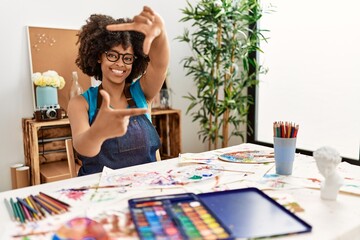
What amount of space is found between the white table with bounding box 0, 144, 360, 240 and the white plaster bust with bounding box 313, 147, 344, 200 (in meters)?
0.02

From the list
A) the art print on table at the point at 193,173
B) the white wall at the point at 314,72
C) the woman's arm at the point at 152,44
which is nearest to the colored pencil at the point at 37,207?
the art print on table at the point at 193,173

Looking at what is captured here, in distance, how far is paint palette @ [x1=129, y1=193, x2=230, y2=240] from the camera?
A: 636 mm

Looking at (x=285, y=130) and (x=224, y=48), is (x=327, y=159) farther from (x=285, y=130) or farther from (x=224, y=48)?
(x=224, y=48)

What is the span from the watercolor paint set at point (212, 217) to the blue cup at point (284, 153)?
226 mm

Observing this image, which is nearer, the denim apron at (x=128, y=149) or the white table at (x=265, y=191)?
the white table at (x=265, y=191)

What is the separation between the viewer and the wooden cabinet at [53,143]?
2.18 m

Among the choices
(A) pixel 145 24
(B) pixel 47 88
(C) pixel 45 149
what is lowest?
(C) pixel 45 149

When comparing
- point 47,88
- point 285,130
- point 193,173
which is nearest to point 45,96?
point 47,88

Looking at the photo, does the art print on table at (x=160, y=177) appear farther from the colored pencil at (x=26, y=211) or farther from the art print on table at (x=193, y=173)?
the colored pencil at (x=26, y=211)

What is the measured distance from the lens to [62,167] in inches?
93.8

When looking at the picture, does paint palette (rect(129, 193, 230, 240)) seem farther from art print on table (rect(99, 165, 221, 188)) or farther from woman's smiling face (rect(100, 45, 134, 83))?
woman's smiling face (rect(100, 45, 134, 83))

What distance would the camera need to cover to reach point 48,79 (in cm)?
225

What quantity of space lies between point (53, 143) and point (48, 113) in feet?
1.20

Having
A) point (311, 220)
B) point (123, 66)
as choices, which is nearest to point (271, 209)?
point (311, 220)
